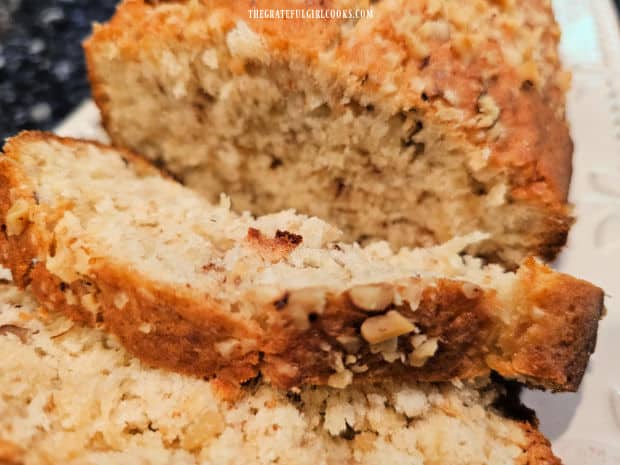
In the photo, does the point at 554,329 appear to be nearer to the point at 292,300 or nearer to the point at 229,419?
the point at 292,300

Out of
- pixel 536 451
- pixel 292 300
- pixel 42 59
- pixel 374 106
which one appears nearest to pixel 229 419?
pixel 292 300

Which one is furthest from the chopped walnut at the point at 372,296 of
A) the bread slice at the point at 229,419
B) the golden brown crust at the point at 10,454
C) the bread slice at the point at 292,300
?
the golden brown crust at the point at 10,454

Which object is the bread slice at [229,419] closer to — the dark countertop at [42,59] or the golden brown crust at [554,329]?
the golden brown crust at [554,329]

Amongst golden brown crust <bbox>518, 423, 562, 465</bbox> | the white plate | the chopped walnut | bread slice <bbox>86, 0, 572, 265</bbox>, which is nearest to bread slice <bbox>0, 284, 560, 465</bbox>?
golden brown crust <bbox>518, 423, 562, 465</bbox>

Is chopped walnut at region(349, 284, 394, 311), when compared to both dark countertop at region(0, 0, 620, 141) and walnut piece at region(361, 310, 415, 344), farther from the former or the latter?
dark countertop at region(0, 0, 620, 141)

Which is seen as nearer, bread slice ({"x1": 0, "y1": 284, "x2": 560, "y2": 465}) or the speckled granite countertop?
bread slice ({"x1": 0, "y1": 284, "x2": 560, "y2": 465})
